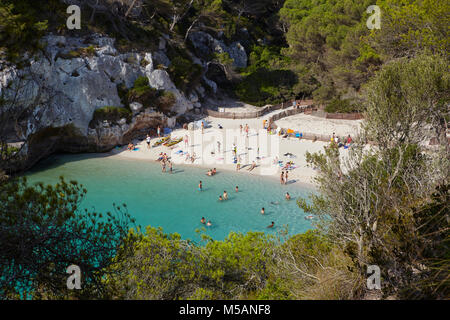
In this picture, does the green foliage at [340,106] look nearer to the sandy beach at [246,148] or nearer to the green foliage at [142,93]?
the sandy beach at [246,148]

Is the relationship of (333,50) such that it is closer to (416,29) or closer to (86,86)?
(416,29)

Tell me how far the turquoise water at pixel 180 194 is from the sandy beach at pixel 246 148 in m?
1.36

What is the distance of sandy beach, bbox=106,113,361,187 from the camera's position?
2825 centimetres

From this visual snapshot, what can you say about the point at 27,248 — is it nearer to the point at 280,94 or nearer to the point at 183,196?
the point at 183,196

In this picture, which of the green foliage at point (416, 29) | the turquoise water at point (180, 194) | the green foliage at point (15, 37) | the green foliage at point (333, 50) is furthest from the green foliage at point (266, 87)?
the green foliage at point (15, 37)

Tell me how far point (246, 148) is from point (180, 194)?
9607mm

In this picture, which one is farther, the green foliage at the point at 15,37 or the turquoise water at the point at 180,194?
the turquoise water at the point at 180,194

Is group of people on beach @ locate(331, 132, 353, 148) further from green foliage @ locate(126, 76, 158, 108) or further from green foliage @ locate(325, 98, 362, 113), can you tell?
green foliage @ locate(126, 76, 158, 108)

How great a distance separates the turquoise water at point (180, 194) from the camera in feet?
66.7

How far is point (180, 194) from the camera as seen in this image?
24266 mm

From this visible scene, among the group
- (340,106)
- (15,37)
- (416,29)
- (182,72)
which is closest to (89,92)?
(182,72)

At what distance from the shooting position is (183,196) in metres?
24.0

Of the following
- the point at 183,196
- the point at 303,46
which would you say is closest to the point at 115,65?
the point at 183,196

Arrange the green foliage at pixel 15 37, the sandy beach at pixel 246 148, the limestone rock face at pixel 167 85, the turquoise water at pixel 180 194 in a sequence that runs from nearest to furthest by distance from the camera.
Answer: the green foliage at pixel 15 37
the turquoise water at pixel 180 194
the sandy beach at pixel 246 148
the limestone rock face at pixel 167 85
